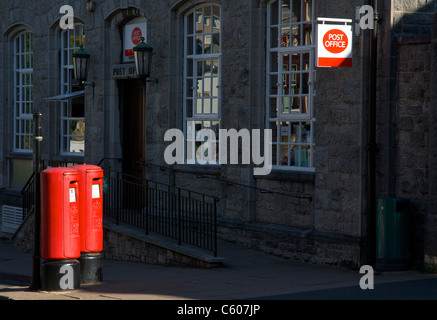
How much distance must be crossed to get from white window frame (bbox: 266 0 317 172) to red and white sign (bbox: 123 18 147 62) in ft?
12.5

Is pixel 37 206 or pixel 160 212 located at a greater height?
pixel 37 206

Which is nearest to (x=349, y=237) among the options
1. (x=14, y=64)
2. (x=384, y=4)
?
(x=384, y=4)

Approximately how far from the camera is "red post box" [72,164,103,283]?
37.1ft

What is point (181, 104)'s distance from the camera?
1614cm

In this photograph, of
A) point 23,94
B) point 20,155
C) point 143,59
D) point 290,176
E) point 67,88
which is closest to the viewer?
point 290,176

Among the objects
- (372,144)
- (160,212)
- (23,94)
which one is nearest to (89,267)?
(160,212)

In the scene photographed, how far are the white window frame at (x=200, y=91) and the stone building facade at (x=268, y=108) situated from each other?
3cm

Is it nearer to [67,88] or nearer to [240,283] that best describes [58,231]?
[240,283]

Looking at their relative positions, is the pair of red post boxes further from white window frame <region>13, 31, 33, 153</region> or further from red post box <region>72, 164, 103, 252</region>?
white window frame <region>13, 31, 33, 153</region>

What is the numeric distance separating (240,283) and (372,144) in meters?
2.81

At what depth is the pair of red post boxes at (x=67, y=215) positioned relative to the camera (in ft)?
35.7

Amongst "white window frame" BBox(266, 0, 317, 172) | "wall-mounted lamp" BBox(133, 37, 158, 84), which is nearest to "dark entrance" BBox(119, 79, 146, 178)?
"wall-mounted lamp" BBox(133, 37, 158, 84)

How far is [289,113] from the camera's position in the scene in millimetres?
13852

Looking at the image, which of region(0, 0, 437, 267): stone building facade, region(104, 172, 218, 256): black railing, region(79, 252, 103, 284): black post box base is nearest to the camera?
region(79, 252, 103, 284): black post box base
